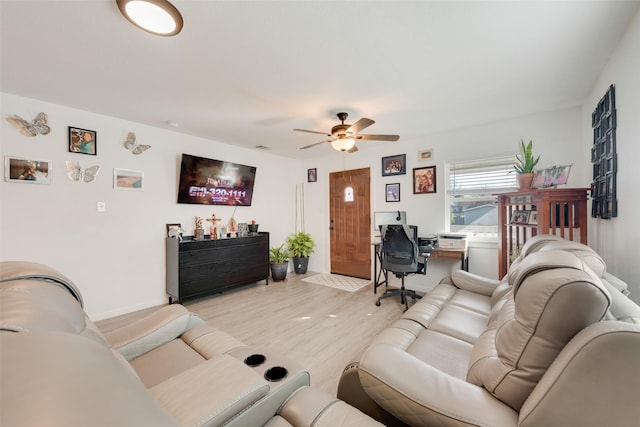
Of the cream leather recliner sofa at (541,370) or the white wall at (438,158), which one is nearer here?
the cream leather recliner sofa at (541,370)

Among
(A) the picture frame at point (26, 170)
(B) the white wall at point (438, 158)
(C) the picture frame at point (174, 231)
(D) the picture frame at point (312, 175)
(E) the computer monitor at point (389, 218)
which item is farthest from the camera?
(D) the picture frame at point (312, 175)

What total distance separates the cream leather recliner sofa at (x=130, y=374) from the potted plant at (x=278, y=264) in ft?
10.3

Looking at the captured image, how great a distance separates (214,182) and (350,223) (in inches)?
99.8

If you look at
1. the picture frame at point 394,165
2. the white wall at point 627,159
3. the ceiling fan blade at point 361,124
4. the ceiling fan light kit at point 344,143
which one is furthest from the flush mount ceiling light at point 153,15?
the picture frame at point 394,165

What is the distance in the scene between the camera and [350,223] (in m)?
4.97

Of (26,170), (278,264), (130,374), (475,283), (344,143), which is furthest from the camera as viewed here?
(278,264)

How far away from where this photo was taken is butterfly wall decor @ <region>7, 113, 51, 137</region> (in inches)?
102

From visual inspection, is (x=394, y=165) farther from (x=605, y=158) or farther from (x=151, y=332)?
(x=151, y=332)

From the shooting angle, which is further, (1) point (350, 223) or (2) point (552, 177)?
(1) point (350, 223)

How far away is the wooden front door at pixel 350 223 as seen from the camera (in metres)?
4.76

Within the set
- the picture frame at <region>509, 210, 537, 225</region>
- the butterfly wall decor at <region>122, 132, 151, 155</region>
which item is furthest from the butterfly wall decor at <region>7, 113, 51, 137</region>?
the picture frame at <region>509, 210, 537, 225</region>

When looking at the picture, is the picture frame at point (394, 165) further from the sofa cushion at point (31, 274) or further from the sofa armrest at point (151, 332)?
the sofa cushion at point (31, 274)

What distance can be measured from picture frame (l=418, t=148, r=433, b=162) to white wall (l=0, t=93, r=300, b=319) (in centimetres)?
331

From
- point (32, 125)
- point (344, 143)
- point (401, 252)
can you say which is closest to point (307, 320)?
point (401, 252)
